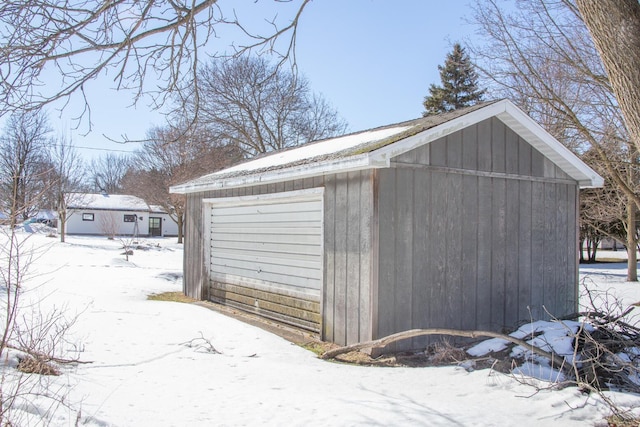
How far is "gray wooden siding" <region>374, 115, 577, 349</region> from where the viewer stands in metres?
6.13

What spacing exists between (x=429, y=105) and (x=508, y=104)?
23519 mm

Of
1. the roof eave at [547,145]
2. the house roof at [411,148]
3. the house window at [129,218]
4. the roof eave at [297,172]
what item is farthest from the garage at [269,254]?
the house window at [129,218]

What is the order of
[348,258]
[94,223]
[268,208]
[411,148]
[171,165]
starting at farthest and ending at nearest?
1. [94,223]
2. [171,165]
3. [268,208]
4. [348,258]
5. [411,148]

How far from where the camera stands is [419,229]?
633cm

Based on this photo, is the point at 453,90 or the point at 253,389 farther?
the point at 453,90

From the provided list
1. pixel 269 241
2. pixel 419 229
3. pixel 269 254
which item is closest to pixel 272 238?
pixel 269 241

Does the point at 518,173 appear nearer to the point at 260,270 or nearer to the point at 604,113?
the point at 260,270

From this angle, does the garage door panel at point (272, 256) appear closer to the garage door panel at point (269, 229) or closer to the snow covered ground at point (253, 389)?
the garage door panel at point (269, 229)

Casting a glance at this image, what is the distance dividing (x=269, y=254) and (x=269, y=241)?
21 cm

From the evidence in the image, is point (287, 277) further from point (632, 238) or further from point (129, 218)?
point (129, 218)

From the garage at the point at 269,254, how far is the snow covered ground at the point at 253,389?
0.90 m

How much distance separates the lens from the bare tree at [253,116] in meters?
22.3

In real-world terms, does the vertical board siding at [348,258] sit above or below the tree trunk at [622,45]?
below

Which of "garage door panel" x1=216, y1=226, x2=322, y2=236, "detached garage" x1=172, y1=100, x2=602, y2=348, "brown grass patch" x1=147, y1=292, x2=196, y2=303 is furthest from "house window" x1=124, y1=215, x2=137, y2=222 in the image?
"detached garage" x1=172, y1=100, x2=602, y2=348
